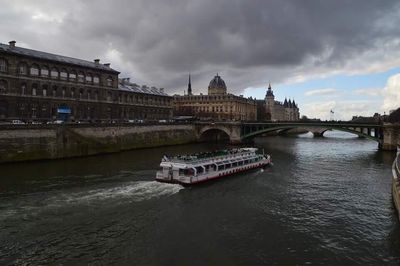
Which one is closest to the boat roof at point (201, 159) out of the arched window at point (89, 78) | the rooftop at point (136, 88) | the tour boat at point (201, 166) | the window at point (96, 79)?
the tour boat at point (201, 166)

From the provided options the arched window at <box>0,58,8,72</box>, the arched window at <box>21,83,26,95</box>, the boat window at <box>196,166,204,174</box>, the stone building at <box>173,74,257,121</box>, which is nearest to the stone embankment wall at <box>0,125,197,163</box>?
the arched window at <box>21,83,26,95</box>

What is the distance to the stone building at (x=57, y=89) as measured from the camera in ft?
196

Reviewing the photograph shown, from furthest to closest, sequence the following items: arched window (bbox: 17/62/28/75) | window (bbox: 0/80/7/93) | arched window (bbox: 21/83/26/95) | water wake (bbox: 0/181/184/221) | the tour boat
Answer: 1. arched window (bbox: 21/83/26/95)
2. arched window (bbox: 17/62/28/75)
3. window (bbox: 0/80/7/93)
4. the tour boat
5. water wake (bbox: 0/181/184/221)

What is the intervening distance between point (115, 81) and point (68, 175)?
4708cm

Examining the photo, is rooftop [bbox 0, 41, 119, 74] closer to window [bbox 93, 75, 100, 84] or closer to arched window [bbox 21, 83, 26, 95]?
window [bbox 93, 75, 100, 84]

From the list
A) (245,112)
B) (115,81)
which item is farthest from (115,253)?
(245,112)

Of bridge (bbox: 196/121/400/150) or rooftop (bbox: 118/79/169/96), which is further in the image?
rooftop (bbox: 118/79/169/96)

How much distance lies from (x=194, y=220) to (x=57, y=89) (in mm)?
54197

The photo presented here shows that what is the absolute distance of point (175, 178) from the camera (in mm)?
35250

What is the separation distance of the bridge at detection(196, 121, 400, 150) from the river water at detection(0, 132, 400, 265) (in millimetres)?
34811

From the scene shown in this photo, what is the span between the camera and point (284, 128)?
83.3 metres

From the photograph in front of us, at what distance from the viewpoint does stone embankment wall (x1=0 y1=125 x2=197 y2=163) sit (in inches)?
1876

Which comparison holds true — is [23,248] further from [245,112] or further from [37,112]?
[245,112]

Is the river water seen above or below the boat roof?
below
